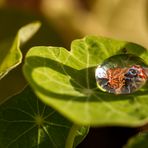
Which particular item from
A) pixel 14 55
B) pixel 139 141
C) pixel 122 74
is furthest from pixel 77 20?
pixel 139 141

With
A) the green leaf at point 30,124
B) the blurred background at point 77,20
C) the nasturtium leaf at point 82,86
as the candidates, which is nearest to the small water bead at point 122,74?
the nasturtium leaf at point 82,86

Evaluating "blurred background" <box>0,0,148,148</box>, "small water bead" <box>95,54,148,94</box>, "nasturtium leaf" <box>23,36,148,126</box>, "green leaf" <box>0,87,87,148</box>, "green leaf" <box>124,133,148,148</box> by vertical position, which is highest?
"nasturtium leaf" <box>23,36,148,126</box>

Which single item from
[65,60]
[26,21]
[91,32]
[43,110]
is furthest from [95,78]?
[26,21]

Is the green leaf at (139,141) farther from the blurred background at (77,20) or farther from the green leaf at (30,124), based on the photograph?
the blurred background at (77,20)

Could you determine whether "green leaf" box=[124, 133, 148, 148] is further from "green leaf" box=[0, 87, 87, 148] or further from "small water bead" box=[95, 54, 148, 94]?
"green leaf" box=[0, 87, 87, 148]

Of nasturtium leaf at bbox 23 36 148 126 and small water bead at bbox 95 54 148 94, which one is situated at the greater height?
nasturtium leaf at bbox 23 36 148 126

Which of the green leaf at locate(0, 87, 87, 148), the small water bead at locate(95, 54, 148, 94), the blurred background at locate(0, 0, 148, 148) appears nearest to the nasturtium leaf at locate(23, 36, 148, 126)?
the small water bead at locate(95, 54, 148, 94)
